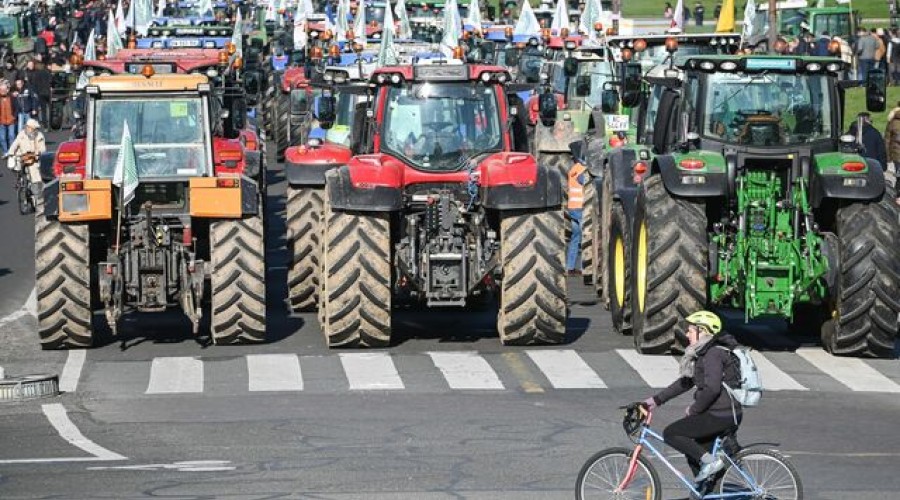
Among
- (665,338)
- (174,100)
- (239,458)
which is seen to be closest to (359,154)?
(174,100)

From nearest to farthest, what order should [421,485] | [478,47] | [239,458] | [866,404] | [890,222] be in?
[421,485] → [239,458] → [866,404] → [890,222] → [478,47]

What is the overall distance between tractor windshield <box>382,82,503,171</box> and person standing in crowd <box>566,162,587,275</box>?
209 inches

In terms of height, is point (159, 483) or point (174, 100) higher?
point (174, 100)

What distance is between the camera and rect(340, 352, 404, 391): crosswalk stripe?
20.7 metres

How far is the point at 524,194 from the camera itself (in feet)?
73.9

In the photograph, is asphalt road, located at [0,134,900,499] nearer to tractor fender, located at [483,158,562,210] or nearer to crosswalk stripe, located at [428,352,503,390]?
crosswalk stripe, located at [428,352,503,390]

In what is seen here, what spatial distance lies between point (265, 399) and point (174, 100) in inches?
221

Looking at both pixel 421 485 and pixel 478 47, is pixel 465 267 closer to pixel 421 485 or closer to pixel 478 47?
pixel 421 485

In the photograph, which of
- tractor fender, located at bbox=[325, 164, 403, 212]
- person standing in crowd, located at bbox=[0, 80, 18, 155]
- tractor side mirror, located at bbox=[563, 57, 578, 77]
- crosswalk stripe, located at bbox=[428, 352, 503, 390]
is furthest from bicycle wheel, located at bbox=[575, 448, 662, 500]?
person standing in crowd, located at bbox=[0, 80, 18, 155]

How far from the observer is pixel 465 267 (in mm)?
22547

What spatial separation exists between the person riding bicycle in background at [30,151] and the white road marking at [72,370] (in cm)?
1453

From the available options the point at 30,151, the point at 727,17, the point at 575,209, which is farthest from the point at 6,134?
the point at 575,209

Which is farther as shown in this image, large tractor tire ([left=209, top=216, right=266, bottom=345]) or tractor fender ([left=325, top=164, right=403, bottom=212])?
large tractor tire ([left=209, top=216, right=266, bottom=345])

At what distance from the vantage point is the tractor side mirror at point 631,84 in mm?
23844
